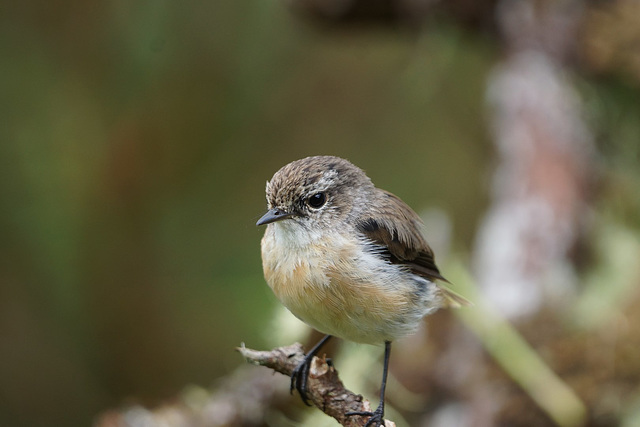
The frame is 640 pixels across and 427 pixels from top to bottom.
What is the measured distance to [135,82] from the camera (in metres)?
6.46

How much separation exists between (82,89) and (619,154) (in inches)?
161

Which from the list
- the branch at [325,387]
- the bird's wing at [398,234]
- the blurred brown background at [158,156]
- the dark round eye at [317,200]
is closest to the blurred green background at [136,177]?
the blurred brown background at [158,156]

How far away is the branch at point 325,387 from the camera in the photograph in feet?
8.76

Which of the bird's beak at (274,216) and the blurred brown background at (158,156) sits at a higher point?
the blurred brown background at (158,156)

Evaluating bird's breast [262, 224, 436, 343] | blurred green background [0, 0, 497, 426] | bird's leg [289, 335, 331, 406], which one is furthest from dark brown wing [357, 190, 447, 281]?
blurred green background [0, 0, 497, 426]

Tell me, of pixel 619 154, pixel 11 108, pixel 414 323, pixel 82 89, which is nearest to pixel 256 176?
pixel 82 89

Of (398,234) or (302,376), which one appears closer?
(302,376)

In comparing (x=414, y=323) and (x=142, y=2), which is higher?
(x=142, y=2)

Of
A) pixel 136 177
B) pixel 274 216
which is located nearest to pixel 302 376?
pixel 274 216

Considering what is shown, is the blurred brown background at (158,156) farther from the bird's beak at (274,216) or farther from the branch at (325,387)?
the branch at (325,387)

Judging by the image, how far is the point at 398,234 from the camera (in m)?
3.38

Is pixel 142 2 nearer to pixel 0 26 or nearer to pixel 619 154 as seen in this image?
pixel 0 26

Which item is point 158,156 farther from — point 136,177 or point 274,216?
point 274,216

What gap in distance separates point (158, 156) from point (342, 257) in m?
3.75
